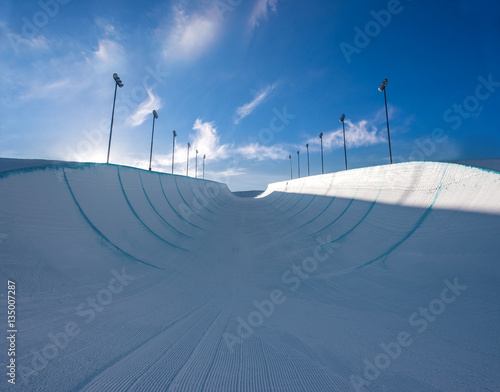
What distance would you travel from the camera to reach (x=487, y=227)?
4.25 metres

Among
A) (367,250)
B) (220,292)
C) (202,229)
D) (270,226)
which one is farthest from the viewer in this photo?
(270,226)

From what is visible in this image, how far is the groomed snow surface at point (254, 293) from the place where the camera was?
238cm

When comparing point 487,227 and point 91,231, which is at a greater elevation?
point 487,227

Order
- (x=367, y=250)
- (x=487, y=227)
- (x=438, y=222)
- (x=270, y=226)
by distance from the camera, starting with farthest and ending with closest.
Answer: (x=270, y=226)
(x=367, y=250)
(x=438, y=222)
(x=487, y=227)

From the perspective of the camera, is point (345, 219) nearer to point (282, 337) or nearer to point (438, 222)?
point (438, 222)

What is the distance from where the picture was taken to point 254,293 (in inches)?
187

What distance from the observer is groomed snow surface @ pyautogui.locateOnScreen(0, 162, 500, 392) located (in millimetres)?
2377

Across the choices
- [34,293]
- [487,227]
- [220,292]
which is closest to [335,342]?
[220,292]

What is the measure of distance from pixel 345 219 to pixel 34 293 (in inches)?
337

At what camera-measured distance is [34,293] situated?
368cm

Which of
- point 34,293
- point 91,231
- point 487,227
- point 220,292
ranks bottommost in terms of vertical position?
point 220,292

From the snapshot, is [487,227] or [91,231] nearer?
[487,227]

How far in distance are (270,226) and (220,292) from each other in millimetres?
6425

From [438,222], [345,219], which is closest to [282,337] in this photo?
[438,222]
